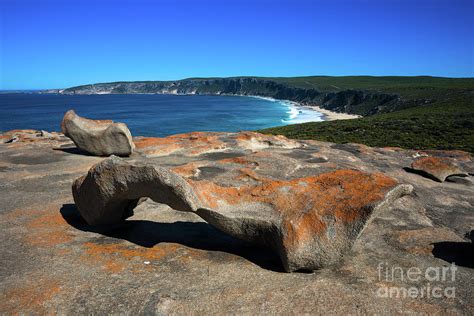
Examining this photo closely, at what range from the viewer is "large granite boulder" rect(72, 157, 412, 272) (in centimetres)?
785

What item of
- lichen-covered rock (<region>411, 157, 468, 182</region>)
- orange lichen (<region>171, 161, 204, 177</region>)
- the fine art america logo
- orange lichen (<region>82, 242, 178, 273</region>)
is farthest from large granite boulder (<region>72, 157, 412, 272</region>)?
lichen-covered rock (<region>411, 157, 468, 182</region>)

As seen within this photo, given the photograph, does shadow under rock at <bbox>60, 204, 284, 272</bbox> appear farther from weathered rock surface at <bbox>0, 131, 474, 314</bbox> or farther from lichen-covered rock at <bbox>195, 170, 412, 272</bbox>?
lichen-covered rock at <bbox>195, 170, 412, 272</bbox>

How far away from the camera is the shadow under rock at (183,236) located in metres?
8.64

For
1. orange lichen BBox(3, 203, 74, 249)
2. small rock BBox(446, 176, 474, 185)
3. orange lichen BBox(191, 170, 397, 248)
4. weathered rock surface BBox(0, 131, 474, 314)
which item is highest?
orange lichen BBox(191, 170, 397, 248)

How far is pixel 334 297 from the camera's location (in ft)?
22.6

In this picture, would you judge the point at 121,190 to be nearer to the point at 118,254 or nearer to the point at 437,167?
the point at 118,254

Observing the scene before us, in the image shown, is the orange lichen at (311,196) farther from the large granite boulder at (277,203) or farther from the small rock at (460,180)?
the small rock at (460,180)

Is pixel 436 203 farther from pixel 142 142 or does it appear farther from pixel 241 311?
pixel 142 142

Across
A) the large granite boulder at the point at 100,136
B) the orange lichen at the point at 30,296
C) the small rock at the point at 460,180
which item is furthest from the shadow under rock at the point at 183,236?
the small rock at the point at 460,180

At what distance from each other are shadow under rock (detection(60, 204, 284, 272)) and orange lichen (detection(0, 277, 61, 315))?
238 cm

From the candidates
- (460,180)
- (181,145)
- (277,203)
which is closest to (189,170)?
(277,203)

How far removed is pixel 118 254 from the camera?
329 inches

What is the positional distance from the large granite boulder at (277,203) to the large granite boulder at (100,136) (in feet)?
33.8

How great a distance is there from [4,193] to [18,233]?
444cm
